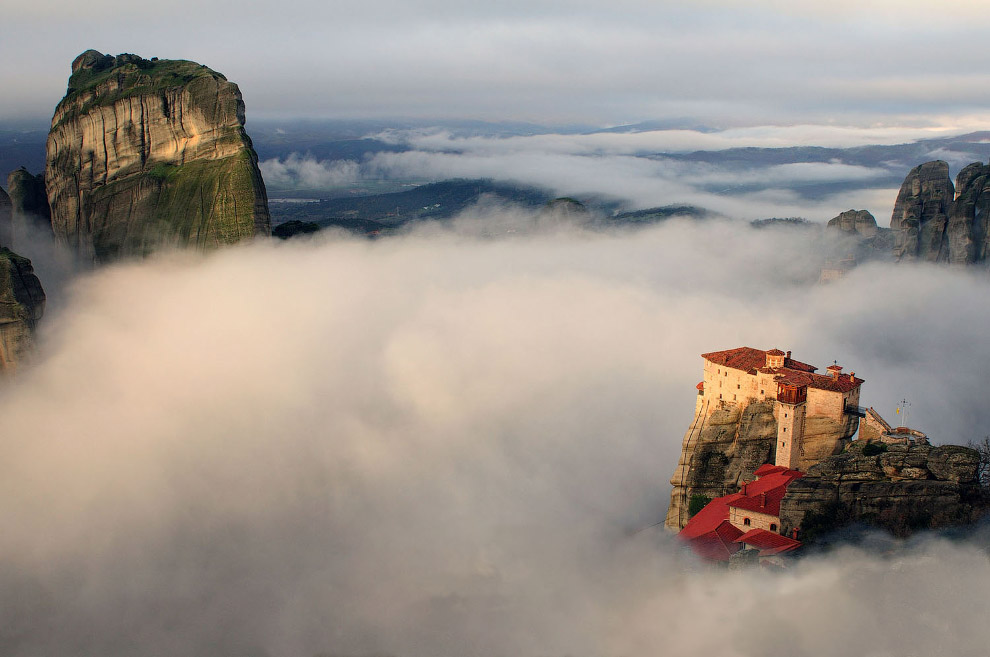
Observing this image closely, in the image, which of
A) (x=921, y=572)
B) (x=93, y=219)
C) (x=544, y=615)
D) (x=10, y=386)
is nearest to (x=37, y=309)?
(x=10, y=386)

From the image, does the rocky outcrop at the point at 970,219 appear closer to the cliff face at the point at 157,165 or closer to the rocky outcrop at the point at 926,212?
Result: the rocky outcrop at the point at 926,212

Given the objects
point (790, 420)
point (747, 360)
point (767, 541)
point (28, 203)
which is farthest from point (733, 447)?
point (28, 203)

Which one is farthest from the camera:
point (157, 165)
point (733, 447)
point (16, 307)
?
point (157, 165)

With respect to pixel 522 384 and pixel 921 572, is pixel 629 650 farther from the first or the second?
pixel 522 384

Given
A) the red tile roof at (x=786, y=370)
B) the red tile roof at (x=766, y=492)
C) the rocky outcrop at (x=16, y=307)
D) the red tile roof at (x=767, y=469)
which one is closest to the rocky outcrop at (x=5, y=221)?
the rocky outcrop at (x=16, y=307)

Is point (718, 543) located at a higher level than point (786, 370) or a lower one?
lower

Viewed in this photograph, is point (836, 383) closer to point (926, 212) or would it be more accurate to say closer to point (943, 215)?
point (943, 215)

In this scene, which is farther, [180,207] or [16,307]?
[180,207]

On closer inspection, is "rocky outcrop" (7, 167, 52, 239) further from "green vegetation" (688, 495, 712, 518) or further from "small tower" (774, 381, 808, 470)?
"small tower" (774, 381, 808, 470)

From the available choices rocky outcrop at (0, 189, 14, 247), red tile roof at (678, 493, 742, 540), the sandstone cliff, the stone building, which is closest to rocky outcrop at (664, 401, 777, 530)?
the sandstone cliff
